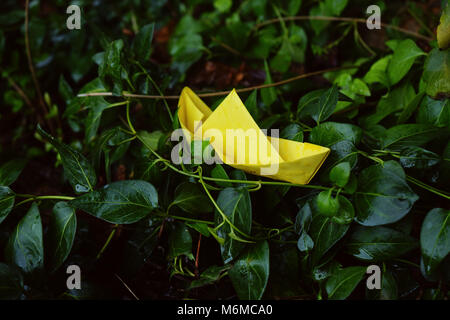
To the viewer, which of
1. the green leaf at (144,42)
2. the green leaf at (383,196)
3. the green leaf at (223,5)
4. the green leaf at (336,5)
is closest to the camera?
the green leaf at (383,196)

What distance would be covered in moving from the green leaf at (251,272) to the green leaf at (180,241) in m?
0.09

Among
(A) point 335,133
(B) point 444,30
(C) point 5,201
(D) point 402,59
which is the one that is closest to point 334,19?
(D) point 402,59

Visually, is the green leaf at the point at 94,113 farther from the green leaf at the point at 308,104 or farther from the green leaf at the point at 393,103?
the green leaf at the point at 393,103

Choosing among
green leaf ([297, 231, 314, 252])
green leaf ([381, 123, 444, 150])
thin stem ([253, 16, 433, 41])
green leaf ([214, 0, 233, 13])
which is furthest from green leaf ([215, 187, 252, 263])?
green leaf ([214, 0, 233, 13])

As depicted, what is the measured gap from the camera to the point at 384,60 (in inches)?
36.7

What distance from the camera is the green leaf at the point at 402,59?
810mm

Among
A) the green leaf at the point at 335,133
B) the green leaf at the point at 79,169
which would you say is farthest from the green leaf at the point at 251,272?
the green leaf at the point at 79,169

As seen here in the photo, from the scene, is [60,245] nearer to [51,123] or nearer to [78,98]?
[78,98]

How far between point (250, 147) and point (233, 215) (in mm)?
129

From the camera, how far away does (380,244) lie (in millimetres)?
664

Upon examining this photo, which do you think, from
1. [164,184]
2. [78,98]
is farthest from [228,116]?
[78,98]

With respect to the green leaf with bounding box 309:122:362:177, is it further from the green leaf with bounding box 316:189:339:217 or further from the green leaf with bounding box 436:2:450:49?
the green leaf with bounding box 436:2:450:49

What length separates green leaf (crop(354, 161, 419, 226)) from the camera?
60 cm

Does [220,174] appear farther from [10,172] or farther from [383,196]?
[10,172]
